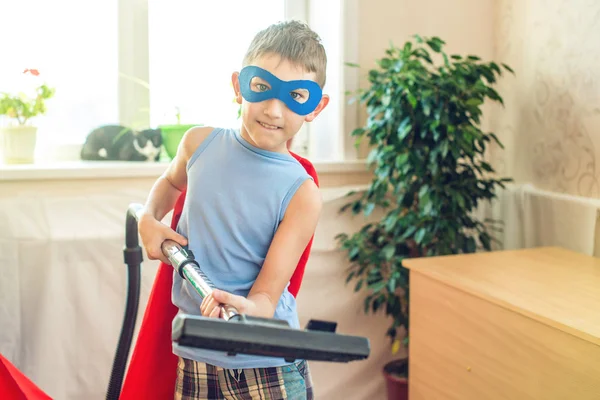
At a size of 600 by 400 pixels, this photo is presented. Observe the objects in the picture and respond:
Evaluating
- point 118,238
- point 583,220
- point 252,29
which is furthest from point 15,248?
point 583,220

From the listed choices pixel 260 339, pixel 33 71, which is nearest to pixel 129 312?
pixel 260 339

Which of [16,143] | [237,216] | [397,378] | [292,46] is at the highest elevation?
[292,46]

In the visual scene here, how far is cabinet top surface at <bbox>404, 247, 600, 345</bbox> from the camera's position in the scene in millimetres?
1281

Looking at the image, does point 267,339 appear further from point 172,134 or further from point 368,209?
point 172,134

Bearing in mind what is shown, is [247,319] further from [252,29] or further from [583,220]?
[252,29]

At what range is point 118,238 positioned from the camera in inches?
73.8

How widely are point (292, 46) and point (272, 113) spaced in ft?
0.36

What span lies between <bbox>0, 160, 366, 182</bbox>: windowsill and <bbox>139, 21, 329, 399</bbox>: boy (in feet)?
3.01

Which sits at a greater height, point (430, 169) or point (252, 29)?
point (252, 29)

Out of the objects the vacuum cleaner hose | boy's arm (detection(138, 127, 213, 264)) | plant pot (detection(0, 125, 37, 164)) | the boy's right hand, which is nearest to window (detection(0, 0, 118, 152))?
plant pot (detection(0, 125, 37, 164))

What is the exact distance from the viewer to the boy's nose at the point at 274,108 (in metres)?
0.96

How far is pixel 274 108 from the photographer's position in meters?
0.96

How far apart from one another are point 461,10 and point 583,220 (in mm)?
941

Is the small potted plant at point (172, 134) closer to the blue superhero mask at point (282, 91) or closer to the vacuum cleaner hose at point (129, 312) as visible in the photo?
the vacuum cleaner hose at point (129, 312)
